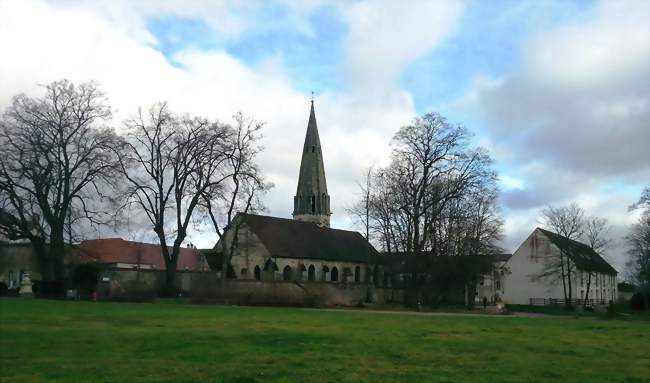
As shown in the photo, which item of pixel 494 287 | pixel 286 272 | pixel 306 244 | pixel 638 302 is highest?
pixel 306 244

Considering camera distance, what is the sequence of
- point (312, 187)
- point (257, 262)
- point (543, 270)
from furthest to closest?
point (312, 187) → point (543, 270) → point (257, 262)

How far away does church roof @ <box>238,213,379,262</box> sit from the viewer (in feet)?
234

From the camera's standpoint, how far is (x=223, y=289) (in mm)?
45781

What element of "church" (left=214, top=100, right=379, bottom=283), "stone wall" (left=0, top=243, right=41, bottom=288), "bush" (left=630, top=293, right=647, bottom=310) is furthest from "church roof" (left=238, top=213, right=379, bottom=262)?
"bush" (left=630, top=293, right=647, bottom=310)

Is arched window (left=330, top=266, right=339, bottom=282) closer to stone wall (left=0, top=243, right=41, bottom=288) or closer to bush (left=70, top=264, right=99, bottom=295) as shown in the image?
stone wall (left=0, top=243, right=41, bottom=288)

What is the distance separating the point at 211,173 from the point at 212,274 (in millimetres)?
8034

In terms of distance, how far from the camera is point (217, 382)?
11406 mm

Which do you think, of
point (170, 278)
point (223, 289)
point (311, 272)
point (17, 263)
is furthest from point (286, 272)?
point (17, 263)

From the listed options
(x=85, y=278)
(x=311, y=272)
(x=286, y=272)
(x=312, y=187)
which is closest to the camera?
(x=85, y=278)

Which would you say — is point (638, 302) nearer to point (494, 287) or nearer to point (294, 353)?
point (494, 287)

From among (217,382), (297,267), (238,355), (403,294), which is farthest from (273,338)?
(297,267)

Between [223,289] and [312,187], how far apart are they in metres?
45.8

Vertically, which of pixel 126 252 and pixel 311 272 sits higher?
pixel 126 252

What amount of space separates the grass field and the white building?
2060 inches
